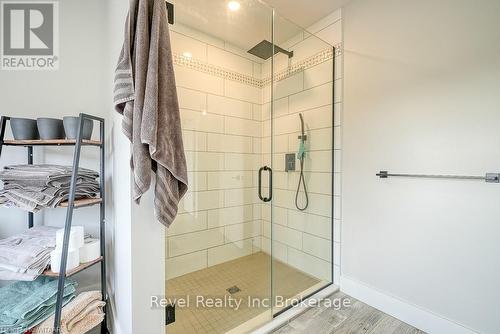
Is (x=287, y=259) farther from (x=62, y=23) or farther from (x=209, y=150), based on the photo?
(x=62, y=23)

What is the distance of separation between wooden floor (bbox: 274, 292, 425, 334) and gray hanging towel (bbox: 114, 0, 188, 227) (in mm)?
1197

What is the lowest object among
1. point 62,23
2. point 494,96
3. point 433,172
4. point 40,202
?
point 40,202

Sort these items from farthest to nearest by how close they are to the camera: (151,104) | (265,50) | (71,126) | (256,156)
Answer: (256,156), (265,50), (71,126), (151,104)

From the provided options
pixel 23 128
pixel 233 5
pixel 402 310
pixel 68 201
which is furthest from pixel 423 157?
pixel 23 128

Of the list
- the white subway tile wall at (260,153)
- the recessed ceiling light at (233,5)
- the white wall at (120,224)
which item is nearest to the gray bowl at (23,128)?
the white wall at (120,224)

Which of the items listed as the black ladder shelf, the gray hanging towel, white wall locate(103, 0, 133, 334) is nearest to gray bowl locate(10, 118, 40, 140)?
the black ladder shelf

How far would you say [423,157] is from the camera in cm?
143

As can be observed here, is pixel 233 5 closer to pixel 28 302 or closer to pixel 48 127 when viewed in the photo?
pixel 48 127

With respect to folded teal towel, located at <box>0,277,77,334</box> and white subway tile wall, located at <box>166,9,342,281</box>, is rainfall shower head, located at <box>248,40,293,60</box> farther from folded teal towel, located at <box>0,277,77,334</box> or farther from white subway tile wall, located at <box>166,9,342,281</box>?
folded teal towel, located at <box>0,277,77,334</box>

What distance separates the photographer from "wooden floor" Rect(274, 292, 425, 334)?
1428 mm

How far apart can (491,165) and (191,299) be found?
2003 millimetres

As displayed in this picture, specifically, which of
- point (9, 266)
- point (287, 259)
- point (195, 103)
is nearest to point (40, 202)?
point (9, 266)

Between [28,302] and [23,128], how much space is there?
3.01 feet

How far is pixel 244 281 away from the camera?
6.13 feet
